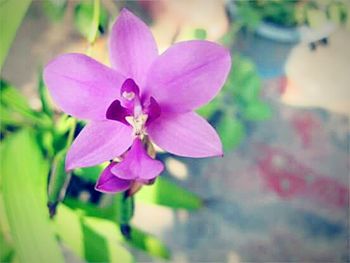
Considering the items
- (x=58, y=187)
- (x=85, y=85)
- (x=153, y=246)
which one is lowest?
(x=153, y=246)

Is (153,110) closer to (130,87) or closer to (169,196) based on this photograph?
(130,87)

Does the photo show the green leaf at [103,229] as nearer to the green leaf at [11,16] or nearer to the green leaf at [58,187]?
the green leaf at [58,187]

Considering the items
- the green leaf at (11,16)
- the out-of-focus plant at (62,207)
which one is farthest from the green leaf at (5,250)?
the green leaf at (11,16)

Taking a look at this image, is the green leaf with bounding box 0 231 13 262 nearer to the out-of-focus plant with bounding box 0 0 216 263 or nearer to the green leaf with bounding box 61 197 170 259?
the out-of-focus plant with bounding box 0 0 216 263

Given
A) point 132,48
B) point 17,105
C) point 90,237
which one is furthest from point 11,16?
point 90,237

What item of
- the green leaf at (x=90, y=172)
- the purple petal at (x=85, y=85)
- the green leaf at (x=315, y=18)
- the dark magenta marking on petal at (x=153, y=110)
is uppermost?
the green leaf at (x=315, y=18)

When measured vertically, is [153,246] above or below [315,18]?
below
